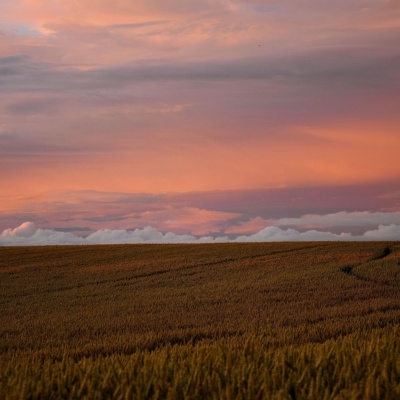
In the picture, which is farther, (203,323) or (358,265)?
(358,265)

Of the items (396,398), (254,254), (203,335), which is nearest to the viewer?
(396,398)

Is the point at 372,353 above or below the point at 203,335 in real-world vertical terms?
above

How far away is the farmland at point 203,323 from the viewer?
4746 millimetres

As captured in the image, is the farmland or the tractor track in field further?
the tractor track in field

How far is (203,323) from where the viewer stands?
55.0 feet

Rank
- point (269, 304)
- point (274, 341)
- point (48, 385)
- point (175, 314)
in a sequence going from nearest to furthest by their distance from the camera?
point (48, 385), point (274, 341), point (175, 314), point (269, 304)

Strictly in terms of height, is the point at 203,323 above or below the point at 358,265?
below

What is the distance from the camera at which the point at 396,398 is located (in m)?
4.40

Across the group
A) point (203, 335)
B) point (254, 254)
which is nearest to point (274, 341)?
point (203, 335)

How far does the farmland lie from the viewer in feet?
15.6

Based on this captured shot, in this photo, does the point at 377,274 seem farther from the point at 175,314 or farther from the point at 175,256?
the point at 175,256

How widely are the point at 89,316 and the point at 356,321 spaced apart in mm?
9324

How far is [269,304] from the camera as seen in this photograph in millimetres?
20500

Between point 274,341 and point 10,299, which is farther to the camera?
point 10,299
